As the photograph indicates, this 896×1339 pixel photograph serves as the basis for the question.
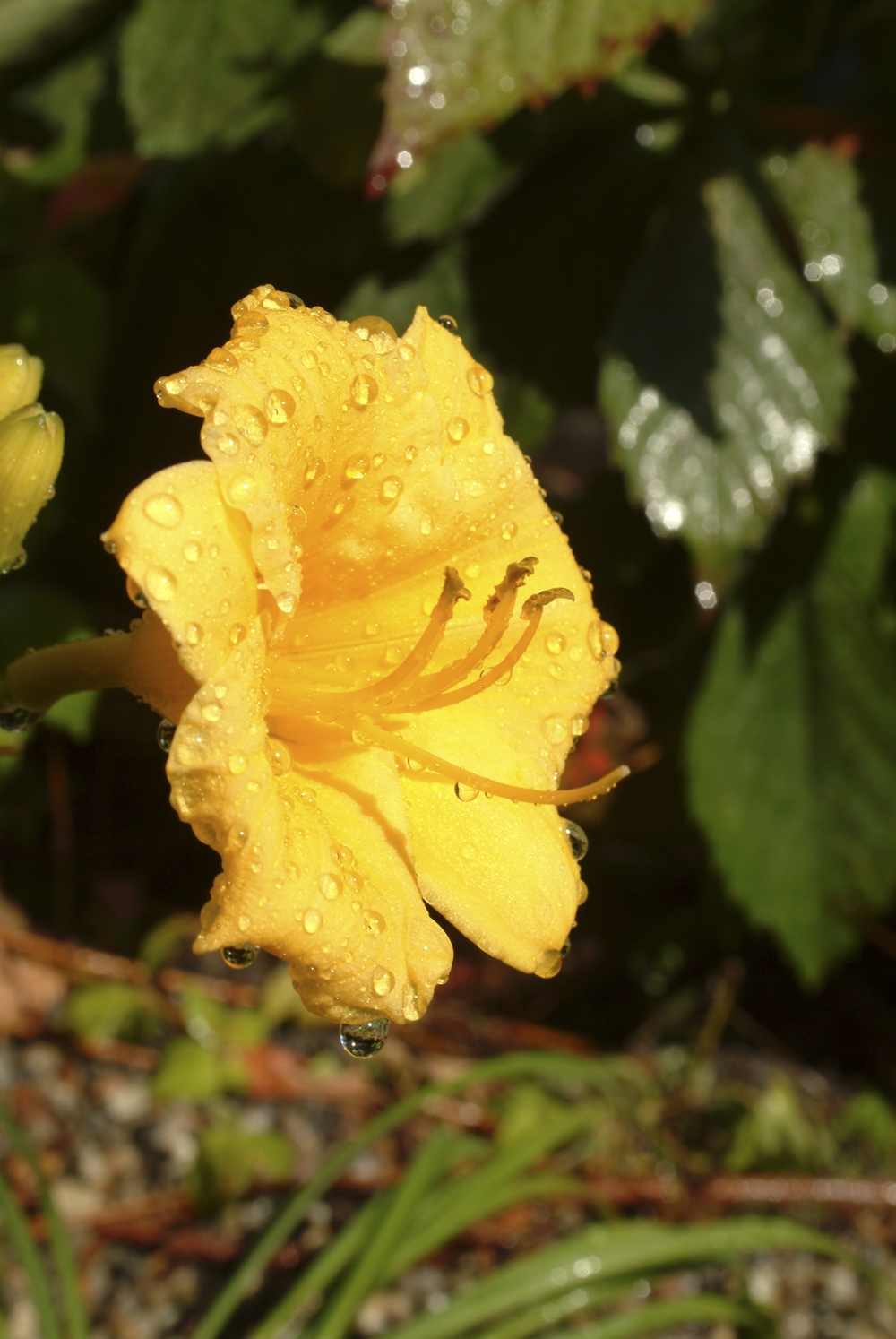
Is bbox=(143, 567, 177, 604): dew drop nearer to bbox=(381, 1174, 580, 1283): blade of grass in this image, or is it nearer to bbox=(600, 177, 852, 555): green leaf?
bbox=(600, 177, 852, 555): green leaf

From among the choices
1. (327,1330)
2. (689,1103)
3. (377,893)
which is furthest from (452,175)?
(689,1103)

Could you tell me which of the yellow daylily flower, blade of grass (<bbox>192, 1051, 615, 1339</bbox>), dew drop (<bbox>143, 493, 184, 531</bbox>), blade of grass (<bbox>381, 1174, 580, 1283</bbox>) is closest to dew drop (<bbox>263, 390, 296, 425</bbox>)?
the yellow daylily flower

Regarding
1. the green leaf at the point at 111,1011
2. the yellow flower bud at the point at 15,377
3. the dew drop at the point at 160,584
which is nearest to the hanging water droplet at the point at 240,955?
the dew drop at the point at 160,584

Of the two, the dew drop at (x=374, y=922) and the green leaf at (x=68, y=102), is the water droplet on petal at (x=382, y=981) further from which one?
the green leaf at (x=68, y=102)

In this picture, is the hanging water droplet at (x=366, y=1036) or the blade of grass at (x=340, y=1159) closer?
the hanging water droplet at (x=366, y=1036)

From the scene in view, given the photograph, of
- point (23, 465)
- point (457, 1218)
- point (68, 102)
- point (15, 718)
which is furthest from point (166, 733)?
point (68, 102)
